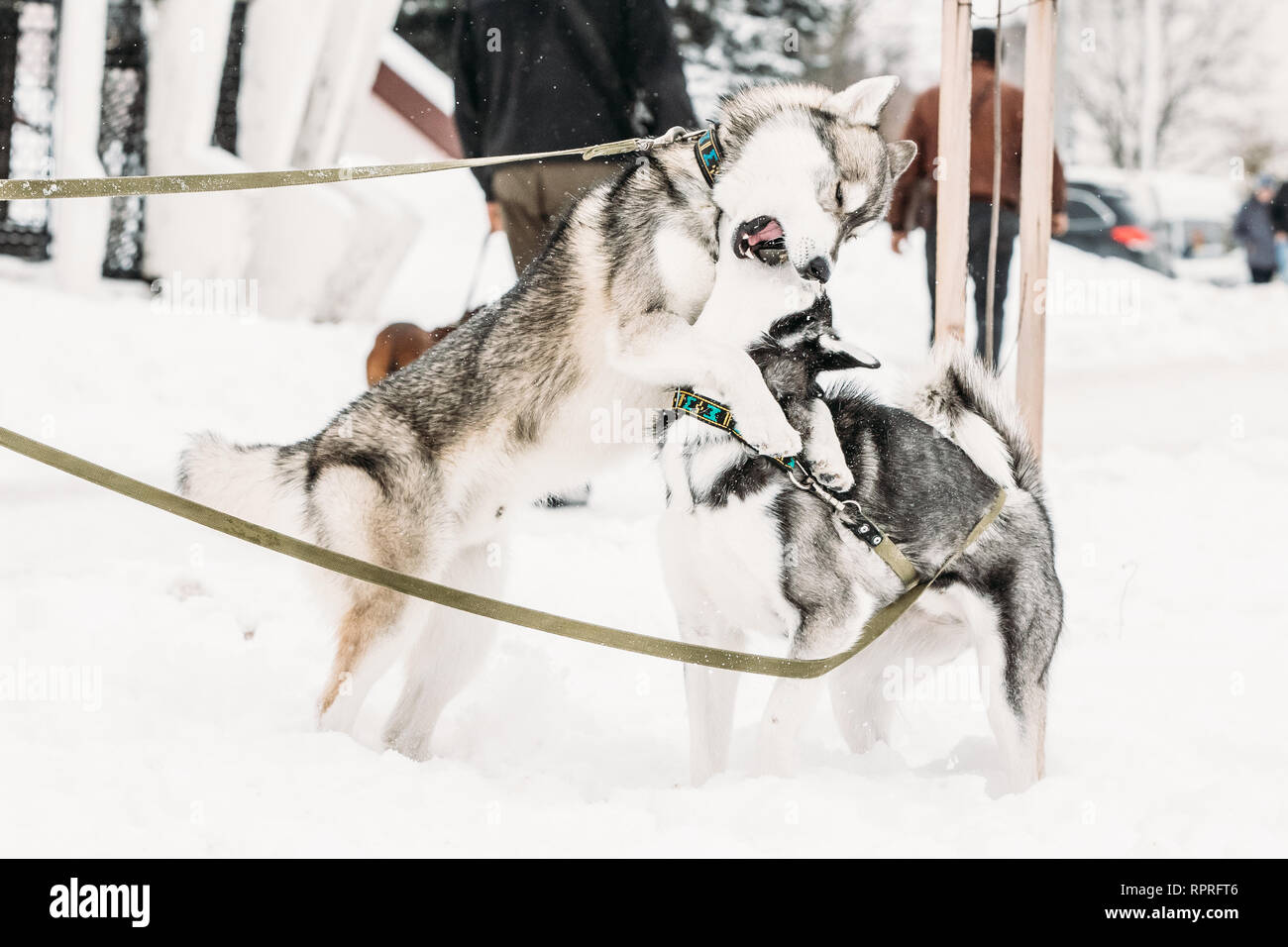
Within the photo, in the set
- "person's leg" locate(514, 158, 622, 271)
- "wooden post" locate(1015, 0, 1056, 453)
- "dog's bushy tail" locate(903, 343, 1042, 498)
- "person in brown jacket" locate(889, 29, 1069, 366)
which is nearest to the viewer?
"dog's bushy tail" locate(903, 343, 1042, 498)

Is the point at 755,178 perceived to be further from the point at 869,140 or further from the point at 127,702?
the point at 127,702

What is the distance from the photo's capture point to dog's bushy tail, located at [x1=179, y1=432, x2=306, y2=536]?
10.1ft

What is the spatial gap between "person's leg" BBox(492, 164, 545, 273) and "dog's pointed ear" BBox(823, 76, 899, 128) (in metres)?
2.11

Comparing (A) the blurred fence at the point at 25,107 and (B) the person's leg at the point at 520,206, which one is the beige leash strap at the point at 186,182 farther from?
(A) the blurred fence at the point at 25,107

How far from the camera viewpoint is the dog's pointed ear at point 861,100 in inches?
122

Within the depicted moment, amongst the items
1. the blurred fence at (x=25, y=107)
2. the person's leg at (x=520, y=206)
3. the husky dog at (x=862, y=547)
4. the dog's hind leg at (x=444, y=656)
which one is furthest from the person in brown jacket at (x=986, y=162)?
the blurred fence at (x=25, y=107)

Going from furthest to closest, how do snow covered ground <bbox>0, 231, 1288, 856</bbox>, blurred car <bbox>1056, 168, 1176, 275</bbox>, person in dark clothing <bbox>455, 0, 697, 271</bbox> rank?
blurred car <bbox>1056, 168, 1176, 275</bbox> < person in dark clothing <bbox>455, 0, 697, 271</bbox> < snow covered ground <bbox>0, 231, 1288, 856</bbox>

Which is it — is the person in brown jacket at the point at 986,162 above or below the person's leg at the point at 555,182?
above

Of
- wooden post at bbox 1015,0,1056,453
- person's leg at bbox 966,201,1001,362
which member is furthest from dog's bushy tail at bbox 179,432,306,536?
person's leg at bbox 966,201,1001,362

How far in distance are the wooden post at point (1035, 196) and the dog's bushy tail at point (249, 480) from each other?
2707 millimetres

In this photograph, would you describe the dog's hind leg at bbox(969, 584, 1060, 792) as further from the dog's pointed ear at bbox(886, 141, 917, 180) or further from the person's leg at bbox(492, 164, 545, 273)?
the person's leg at bbox(492, 164, 545, 273)
